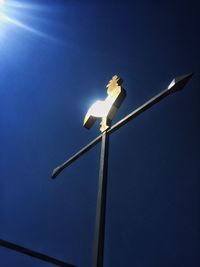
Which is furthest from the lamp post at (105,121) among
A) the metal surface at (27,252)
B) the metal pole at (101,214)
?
the metal surface at (27,252)

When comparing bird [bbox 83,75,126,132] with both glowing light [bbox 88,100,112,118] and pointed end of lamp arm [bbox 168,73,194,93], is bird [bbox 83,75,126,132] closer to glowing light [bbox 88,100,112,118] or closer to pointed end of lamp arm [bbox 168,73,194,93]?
glowing light [bbox 88,100,112,118]

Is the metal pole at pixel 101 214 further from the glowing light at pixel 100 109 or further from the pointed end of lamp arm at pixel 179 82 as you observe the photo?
the pointed end of lamp arm at pixel 179 82

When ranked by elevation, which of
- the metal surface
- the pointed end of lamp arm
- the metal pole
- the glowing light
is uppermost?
the glowing light

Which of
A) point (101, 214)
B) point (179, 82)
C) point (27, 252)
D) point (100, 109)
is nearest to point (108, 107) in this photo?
point (100, 109)

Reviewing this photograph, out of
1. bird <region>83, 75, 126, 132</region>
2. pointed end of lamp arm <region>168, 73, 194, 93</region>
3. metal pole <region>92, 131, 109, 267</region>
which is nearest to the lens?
metal pole <region>92, 131, 109, 267</region>

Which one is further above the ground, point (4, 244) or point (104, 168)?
point (104, 168)

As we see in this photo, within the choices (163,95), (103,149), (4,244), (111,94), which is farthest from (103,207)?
(111,94)

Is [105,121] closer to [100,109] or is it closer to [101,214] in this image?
[100,109]

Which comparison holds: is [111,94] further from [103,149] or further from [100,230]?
[100,230]

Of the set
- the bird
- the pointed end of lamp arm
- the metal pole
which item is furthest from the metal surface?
the pointed end of lamp arm

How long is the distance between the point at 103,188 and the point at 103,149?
0.34 meters

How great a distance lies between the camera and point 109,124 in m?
2.77

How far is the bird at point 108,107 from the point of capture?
283cm

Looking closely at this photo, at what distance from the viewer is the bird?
283cm
